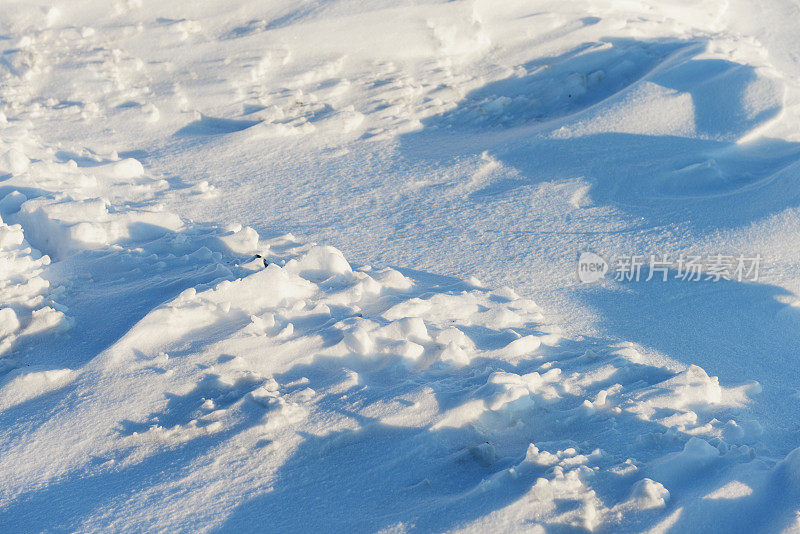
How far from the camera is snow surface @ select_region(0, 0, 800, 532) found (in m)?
1.62

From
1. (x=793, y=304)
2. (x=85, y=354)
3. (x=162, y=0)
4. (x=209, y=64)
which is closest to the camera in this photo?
(x=85, y=354)

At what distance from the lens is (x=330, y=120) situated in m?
4.02

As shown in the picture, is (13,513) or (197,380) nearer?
(13,513)

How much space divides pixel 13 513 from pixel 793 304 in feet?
7.90

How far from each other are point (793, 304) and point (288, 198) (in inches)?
85.6

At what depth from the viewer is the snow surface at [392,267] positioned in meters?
1.62

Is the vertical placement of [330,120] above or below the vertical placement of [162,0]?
below

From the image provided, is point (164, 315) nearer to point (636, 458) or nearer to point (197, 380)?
point (197, 380)

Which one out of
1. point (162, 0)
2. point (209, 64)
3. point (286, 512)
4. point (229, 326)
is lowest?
point (286, 512)

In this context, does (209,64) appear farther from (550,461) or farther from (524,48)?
(550,461)

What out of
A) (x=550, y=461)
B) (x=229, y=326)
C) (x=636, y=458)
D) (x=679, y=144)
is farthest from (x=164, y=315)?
(x=679, y=144)

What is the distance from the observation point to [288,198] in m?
3.40

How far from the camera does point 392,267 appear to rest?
9.12 feet

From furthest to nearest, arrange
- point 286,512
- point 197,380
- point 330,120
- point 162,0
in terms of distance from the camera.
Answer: point 162,0, point 330,120, point 197,380, point 286,512
